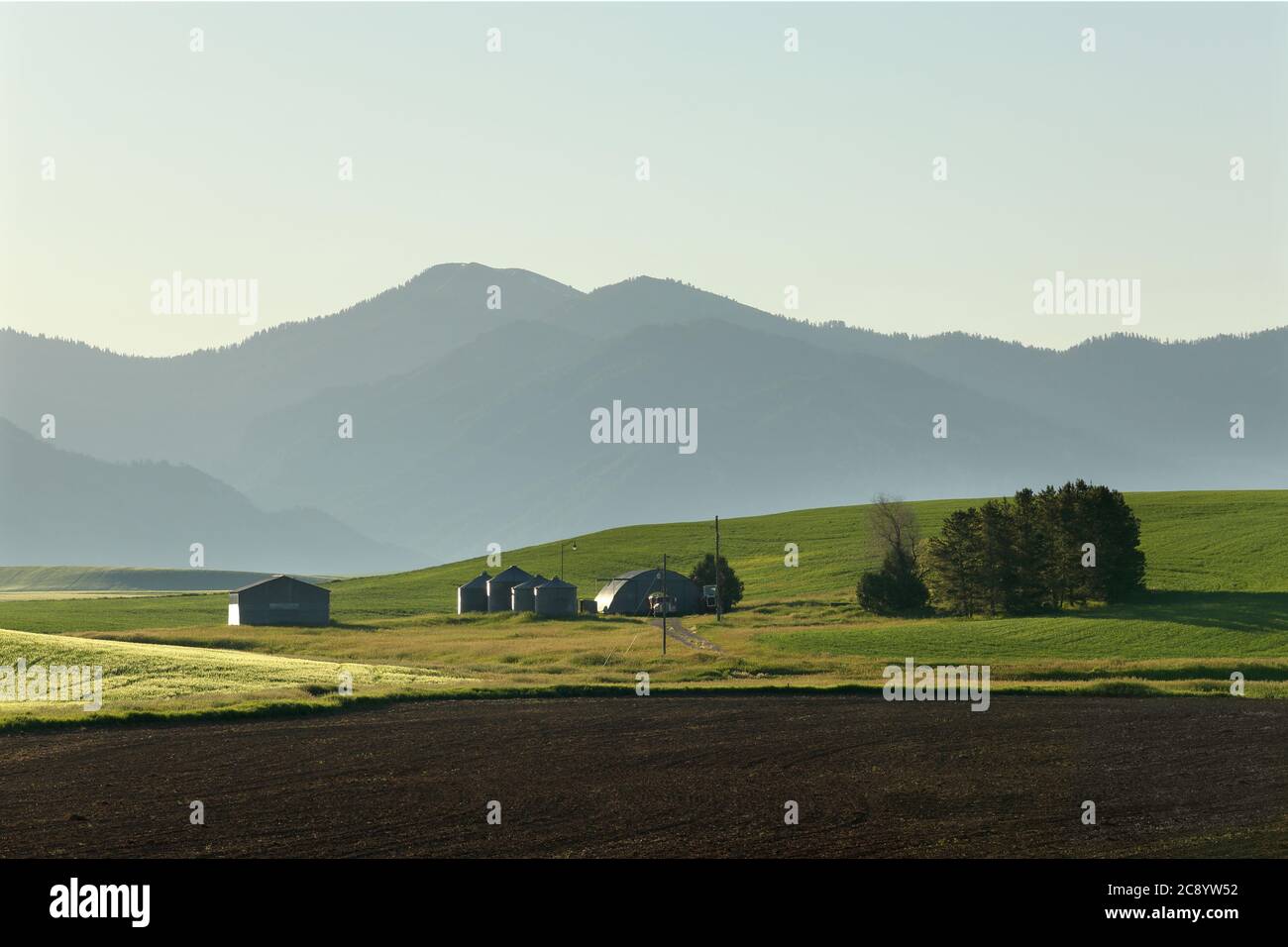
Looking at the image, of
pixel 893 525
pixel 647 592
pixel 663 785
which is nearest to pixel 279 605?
pixel 647 592

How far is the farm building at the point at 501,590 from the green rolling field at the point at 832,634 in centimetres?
601

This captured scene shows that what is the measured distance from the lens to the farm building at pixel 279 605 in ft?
424

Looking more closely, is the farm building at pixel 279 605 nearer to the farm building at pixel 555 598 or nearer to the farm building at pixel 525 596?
the farm building at pixel 525 596

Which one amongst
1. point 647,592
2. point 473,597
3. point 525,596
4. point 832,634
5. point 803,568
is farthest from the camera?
point 803,568

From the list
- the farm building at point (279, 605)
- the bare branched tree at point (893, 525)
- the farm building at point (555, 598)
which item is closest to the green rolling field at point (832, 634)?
the farm building at point (555, 598)

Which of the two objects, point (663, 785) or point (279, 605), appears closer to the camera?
point (663, 785)

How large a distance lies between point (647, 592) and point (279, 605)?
114ft

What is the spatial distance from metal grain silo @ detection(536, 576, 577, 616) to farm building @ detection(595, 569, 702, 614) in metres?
4.91

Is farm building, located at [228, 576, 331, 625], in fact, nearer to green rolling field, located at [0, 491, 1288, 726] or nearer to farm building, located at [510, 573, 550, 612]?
green rolling field, located at [0, 491, 1288, 726]

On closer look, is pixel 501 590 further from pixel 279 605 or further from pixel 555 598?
pixel 279 605

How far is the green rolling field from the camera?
7350cm

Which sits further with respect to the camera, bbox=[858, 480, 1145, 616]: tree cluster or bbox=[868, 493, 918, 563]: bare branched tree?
bbox=[868, 493, 918, 563]: bare branched tree

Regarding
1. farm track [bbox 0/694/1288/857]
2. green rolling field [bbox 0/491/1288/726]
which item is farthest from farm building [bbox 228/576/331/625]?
farm track [bbox 0/694/1288/857]

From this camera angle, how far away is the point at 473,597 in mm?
147750
